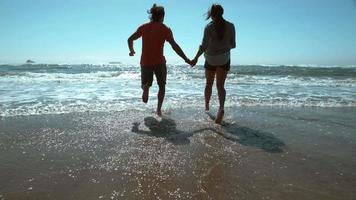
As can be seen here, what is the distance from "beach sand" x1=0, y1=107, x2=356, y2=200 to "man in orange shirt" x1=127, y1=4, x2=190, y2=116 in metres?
0.84

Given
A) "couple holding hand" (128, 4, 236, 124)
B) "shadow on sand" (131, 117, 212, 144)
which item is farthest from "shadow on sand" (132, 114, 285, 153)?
"couple holding hand" (128, 4, 236, 124)

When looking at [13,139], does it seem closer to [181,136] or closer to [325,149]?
[181,136]

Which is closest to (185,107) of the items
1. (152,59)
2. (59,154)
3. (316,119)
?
(152,59)

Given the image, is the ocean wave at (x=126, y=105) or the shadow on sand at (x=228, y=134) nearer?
the shadow on sand at (x=228, y=134)

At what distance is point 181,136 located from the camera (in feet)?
13.7

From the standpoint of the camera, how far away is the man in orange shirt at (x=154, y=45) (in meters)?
5.75

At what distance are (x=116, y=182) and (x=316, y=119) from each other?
3794 millimetres

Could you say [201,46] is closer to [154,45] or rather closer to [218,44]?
[218,44]

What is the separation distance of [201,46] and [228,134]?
5.98ft

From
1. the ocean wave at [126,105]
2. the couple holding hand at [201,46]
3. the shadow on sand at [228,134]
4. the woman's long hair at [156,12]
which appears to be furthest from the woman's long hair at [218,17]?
the ocean wave at [126,105]

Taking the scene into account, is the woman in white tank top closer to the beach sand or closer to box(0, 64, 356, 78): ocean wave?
the beach sand

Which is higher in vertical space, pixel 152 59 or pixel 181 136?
pixel 152 59

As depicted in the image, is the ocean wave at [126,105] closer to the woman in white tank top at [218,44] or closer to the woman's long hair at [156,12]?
the woman in white tank top at [218,44]

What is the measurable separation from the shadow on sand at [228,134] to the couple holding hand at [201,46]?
670 mm
